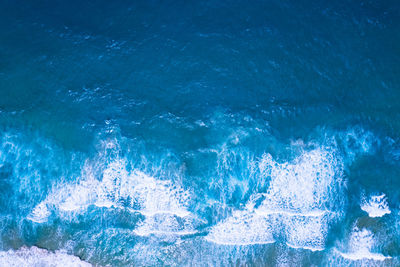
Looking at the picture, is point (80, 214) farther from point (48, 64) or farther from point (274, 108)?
point (274, 108)

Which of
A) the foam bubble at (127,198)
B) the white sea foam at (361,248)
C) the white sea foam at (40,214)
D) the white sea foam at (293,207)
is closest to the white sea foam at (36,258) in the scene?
the white sea foam at (40,214)

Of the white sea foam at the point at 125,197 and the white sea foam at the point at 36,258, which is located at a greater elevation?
the white sea foam at the point at 125,197

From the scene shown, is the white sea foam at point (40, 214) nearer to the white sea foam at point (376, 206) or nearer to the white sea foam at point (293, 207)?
the white sea foam at point (293, 207)

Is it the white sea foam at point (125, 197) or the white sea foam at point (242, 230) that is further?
the white sea foam at point (125, 197)

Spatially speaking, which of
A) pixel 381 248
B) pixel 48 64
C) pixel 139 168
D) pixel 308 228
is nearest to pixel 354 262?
pixel 381 248

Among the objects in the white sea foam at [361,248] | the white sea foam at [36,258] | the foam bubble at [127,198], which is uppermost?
the foam bubble at [127,198]

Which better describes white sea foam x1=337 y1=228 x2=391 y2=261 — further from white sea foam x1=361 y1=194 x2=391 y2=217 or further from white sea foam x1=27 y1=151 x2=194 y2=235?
white sea foam x1=27 y1=151 x2=194 y2=235

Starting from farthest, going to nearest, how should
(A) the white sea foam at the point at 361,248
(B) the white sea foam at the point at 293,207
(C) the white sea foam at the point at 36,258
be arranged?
1. (B) the white sea foam at the point at 293,207
2. (A) the white sea foam at the point at 361,248
3. (C) the white sea foam at the point at 36,258

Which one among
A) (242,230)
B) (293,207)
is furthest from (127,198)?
(293,207)
